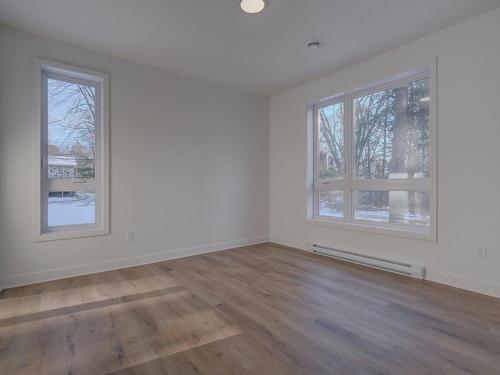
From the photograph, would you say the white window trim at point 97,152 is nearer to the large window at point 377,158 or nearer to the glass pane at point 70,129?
the glass pane at point 70,129

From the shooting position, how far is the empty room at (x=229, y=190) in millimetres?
1934

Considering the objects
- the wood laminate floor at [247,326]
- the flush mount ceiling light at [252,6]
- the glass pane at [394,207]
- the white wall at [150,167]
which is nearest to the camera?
the wood laminate floor at [247,326]

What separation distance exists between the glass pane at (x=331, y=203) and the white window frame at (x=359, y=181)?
0.05 metres

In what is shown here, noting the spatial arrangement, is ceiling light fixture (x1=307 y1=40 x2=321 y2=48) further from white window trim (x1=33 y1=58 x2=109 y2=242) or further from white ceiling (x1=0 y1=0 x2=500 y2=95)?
white window trim (x1=33 y1=58 x2=109 y2=242)

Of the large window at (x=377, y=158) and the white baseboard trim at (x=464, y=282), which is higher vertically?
the large window at (x=377, y=158)

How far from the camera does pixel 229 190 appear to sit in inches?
182

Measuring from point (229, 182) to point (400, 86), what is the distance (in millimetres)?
2774

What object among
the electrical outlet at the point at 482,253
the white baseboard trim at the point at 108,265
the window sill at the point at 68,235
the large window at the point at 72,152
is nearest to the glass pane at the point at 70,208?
the large window at the point at 72,152

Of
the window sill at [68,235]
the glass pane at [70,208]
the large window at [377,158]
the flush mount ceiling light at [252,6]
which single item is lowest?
the window sill at [68,235]

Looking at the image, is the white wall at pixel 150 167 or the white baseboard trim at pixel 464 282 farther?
the white wall at pixel 150 167

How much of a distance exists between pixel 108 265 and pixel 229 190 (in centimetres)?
206

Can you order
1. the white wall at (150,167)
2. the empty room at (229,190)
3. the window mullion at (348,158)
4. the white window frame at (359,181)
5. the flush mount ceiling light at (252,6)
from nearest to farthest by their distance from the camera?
1. the empty room at (229,190)
2. the flush mount ceiling light at (252,6)
3. the white wall at (150,167)
4. the white window frame at (359,181)
5. the window mullion at (348,158)

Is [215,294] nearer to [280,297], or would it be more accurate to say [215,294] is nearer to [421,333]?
[280,297]

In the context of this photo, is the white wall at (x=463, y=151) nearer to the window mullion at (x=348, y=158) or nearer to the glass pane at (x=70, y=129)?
the window mullion at (x=348, y=158)
